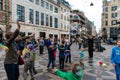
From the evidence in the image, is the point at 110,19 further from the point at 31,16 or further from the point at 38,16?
the point at 31,16

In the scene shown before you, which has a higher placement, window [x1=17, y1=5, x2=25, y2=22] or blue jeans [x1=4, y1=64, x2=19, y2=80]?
window [x1=17, y1=5, x2=25, y2=22]

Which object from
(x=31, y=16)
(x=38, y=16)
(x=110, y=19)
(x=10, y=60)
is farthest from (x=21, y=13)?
(x=110, y=19)

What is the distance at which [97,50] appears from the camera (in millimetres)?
26031

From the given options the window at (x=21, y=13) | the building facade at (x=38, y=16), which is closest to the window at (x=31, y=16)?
the building facade at (x=38, y=16)

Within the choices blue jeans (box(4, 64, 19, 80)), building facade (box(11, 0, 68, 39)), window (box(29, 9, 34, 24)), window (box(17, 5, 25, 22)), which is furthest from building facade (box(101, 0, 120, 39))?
blue jeans (box(4, 64, 19, 80))

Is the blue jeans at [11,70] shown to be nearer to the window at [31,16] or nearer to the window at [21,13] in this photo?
the window at [21,13]

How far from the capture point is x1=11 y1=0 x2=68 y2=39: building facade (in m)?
35.1

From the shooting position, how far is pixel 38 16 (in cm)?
4203

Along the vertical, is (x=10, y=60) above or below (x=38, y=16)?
below

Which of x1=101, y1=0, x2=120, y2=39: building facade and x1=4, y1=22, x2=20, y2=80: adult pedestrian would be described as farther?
x1=101, y1=0, x2=120, y2=39: building facade

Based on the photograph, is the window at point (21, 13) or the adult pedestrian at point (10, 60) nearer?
the adult pedestrian at point (10, 60)

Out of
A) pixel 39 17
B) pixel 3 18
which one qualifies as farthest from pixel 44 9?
pixel 3 18

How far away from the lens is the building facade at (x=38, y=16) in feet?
115

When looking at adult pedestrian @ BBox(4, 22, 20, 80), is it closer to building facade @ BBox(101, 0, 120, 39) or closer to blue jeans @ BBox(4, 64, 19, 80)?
blue jeans @ BBox(4, 64, 19, 80)
